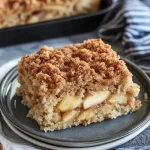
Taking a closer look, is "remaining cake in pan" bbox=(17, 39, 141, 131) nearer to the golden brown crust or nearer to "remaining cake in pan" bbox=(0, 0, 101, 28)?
the golden brown crust

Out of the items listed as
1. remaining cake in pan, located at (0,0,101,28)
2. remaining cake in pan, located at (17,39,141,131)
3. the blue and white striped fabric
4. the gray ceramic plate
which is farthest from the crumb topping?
remaining cake in pan, located at (0,0,101,28)

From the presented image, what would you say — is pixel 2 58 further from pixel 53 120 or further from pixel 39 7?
pixel 53 120

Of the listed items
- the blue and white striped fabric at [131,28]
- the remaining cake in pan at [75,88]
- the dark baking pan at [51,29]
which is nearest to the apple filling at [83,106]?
the remaining cake in pan at [75,88]

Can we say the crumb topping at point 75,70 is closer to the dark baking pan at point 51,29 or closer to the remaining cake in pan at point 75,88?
the remaining cake in pan at point 75,88

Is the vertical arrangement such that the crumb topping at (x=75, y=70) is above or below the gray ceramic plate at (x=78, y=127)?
above

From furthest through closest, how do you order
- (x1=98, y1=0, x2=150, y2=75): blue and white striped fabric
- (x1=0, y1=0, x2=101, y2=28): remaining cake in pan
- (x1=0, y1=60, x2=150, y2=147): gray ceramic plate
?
(x1=0, y1=0, x2=101, y2=28): remaining cake in pan
(x1=98, y1=0, x2=150, y2=75): blue and white striped fabric
(x1=0, y1=60, x2=150, y2=147): gray ceramic plate

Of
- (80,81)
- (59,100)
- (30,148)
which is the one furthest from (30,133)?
(80,81)
